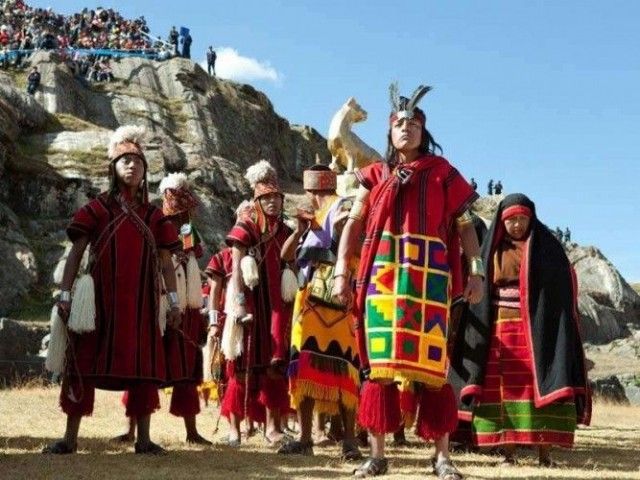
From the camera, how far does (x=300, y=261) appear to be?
6.92 m

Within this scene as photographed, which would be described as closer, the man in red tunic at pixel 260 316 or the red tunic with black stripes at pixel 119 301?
the red tunic with black stripes at pixel 119 301

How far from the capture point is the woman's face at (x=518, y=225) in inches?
273

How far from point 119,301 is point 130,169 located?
90 centimetres

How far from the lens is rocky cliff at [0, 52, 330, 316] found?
26.2m

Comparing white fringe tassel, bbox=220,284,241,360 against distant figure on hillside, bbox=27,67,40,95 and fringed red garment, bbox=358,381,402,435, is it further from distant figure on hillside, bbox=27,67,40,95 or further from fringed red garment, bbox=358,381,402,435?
distant figure on hillside, bbox=27,67,40,95

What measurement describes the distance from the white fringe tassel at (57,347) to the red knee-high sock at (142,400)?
1.64ft

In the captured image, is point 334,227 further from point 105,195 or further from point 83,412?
point 83,412

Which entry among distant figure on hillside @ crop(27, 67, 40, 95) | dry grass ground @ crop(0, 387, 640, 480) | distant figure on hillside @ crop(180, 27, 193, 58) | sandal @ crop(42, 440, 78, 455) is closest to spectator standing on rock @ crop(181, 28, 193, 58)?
distant figure on hillside @ crop(180, 27, 193, 58)

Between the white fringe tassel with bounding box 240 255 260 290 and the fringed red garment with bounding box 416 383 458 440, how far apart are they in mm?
2372

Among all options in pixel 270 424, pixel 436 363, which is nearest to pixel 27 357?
pixel 270 424

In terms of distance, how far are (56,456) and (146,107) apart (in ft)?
125

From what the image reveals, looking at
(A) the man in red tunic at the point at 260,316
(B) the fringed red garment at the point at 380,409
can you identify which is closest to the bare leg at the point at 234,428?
(A) the man in red tunic at the point at 260,316

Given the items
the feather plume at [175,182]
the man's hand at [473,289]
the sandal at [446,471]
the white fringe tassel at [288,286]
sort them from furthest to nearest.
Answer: the feather plume at [175,182], the white fringe tassel at [288,286], the man's hand at [473,289], the sandal at [446,471]

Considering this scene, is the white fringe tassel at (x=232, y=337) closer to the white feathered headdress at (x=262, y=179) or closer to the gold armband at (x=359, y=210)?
the white feathered headdress at (x=262, y=179)
